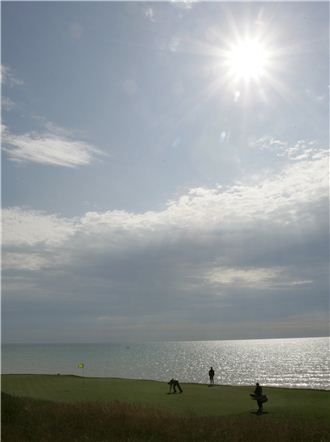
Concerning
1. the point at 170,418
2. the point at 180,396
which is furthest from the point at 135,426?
the point at 180,396

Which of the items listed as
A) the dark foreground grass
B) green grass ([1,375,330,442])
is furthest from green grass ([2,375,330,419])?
the dark foreground grass

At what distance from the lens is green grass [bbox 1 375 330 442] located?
18344 millimetres

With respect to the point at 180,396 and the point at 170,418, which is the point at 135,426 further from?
the point at 180,396

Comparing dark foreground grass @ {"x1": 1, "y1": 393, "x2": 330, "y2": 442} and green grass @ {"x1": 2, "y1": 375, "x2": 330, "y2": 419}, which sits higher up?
dark foreground grass @ {"x1": 1, "y1": 393, "x2": 330, "y2": 442}

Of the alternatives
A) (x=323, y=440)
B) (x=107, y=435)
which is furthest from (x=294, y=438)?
(x=107, y=435)

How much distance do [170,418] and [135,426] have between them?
190cm

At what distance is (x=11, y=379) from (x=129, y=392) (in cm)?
1580

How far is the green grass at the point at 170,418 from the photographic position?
1834 centimetres

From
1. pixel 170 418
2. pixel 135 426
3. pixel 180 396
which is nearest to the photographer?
pixel 135 426

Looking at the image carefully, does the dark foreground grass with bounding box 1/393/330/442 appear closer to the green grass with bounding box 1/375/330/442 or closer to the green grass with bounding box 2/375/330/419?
the green grass with bounding box 1/375/330/442

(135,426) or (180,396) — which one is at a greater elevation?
(135,426)

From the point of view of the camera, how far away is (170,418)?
67.8 ft

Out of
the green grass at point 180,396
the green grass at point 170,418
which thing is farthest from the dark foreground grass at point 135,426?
the green grass at point 180,396

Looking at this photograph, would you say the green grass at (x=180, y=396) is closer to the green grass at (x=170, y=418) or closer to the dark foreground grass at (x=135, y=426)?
the green grass at (x=170, y=418)
